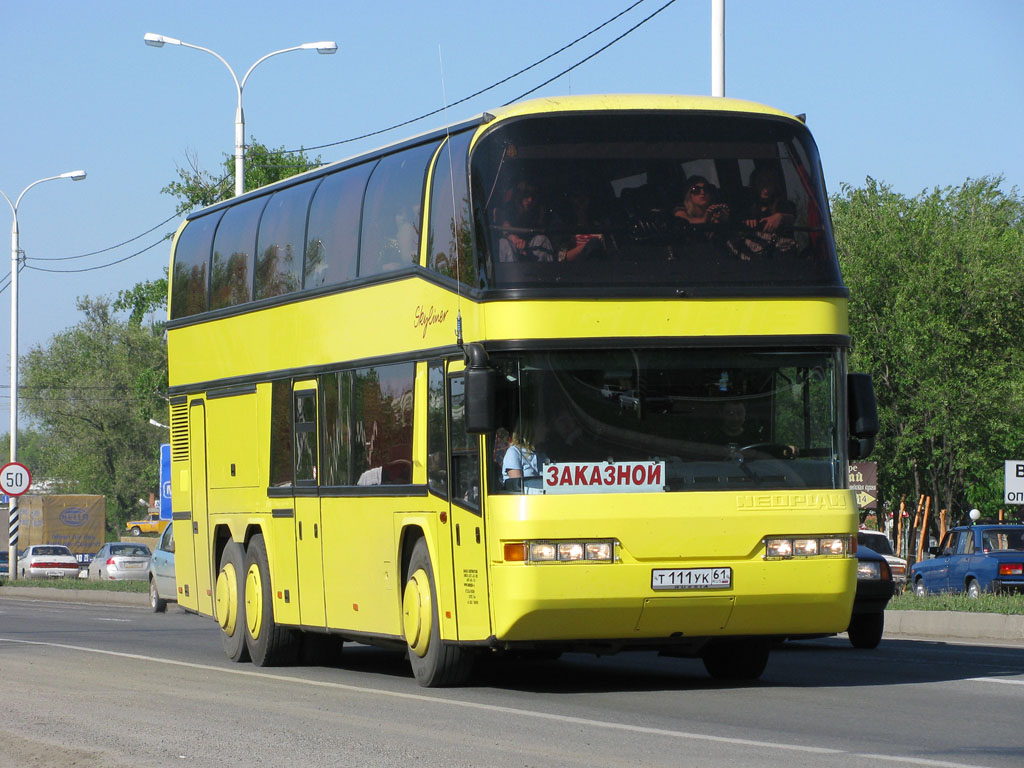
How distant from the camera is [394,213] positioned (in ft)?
46.9

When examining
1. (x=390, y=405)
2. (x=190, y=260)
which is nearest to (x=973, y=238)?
(x=190, y=260)

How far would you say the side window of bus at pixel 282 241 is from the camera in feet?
53.6

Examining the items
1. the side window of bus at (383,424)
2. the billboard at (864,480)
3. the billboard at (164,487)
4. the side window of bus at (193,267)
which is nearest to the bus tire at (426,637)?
the side window of bus at (383,424)

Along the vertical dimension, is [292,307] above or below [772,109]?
below

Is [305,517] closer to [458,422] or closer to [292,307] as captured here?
[292,307]

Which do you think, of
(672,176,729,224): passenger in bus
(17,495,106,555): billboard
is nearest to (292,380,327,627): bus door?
(672,176,729,224): passenger in bus

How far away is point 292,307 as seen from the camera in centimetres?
1627

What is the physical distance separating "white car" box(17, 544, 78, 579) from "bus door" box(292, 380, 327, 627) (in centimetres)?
4593

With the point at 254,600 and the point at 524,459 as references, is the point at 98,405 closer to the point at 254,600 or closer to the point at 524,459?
the point at 254,600

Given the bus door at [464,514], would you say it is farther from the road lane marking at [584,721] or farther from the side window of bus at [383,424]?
the side window of bus at [383,424]

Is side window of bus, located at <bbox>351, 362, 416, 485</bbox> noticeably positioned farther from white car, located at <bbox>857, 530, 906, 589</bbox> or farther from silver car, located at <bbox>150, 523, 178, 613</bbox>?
silver car, located at <bbox>150, 523, 178, 613</bbox>

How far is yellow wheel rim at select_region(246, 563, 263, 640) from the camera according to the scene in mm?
17109

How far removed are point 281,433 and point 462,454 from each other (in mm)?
4101

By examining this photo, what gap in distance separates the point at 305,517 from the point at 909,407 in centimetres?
4262
